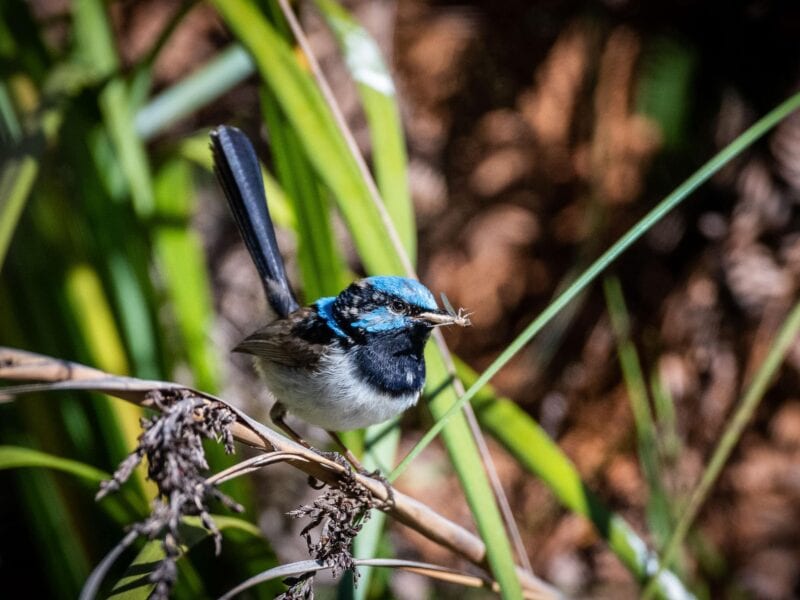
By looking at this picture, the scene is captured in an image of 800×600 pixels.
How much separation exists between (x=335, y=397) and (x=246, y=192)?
66 cm

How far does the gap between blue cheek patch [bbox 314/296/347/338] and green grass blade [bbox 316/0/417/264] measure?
0.30 metres

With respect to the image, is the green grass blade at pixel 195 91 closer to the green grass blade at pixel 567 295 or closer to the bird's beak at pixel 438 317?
the bird's beak at pixel 438 317

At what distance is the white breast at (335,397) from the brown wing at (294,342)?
0.03 meters

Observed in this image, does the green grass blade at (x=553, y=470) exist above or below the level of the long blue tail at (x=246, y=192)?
below

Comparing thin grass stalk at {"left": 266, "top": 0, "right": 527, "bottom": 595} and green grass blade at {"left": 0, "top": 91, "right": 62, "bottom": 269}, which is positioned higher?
green grass blade at {"left": 0, "top": 91, "right": 62, "bottom": 269}

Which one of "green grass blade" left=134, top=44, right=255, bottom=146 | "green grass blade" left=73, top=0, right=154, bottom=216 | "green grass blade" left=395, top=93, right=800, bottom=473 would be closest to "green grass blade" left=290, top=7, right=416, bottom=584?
"green grass blade" left=395, top=93, right=800, bottom=473

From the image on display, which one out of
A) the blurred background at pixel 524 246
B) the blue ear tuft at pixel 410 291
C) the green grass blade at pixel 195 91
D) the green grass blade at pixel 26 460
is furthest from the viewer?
the green grass blade at pixel 195 91

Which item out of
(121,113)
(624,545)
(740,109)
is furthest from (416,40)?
(624,545)

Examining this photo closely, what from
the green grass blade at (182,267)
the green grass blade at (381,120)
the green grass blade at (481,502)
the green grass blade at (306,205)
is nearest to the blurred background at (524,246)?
the green grass blade at (182,267)

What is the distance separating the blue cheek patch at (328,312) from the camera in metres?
2.37

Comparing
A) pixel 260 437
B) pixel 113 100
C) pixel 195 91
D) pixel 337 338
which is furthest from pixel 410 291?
pixel 195 91

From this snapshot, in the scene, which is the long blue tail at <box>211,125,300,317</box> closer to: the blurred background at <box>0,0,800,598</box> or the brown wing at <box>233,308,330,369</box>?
the brown wing at <box>233,308,330,369</box>

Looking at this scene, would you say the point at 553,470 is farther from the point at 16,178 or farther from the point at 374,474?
the point at 16,178

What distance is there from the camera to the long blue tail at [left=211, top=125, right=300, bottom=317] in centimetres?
226
